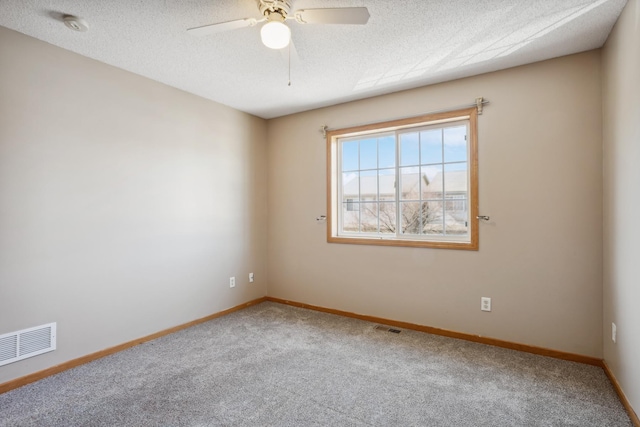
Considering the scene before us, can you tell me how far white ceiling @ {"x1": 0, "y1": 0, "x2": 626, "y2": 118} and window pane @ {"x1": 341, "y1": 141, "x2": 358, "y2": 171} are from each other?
2.51 feet

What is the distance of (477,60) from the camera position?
105 inches

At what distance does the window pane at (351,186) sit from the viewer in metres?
3.83

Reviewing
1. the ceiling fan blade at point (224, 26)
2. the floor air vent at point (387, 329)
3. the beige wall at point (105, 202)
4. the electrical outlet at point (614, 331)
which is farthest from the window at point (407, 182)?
the ceiling fan blade at point (224, 26)

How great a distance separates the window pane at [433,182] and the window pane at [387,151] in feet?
1.22

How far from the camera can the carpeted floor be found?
73.7 inches

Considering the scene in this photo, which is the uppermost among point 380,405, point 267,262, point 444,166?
point 444,166

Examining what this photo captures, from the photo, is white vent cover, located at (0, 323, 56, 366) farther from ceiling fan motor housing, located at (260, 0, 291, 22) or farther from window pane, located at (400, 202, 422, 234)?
window pane, located at (400, 202, 422, 234)

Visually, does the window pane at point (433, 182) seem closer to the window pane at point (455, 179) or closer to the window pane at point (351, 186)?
the window pane at point (455, 179)

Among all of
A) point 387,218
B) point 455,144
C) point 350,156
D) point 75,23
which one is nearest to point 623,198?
point 455,144

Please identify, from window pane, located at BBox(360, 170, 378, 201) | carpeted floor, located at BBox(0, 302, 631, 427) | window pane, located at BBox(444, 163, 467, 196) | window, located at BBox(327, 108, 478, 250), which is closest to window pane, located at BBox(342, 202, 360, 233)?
window, located at BBox(327, 108, 478, 250)

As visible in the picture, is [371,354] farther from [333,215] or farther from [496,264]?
[333,215]

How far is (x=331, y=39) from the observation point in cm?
235

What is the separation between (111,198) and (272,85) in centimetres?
179

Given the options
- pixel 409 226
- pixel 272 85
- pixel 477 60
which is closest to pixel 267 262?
pixel 409 226
